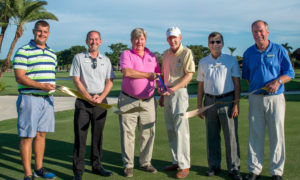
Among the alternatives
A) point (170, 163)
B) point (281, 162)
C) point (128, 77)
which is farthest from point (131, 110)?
point (281, 162)

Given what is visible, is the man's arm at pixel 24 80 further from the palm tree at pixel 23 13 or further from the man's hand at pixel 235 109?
the palm tree at pixel 23 13

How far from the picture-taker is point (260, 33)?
3.88m

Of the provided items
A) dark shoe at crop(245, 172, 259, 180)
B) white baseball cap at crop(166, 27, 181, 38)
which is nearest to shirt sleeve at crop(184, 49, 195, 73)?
white baseball cap at crop(166, 27, 181, 38)

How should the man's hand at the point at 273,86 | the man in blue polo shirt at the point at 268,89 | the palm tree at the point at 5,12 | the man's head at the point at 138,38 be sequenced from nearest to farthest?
the man's hand at the point at 273,86 < the man in blue polo shirt at the point at 268,89 < the man's head at the point at 138,38 < the palm tree at the point at 5,12

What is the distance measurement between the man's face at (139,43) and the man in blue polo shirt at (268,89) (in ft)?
4.88

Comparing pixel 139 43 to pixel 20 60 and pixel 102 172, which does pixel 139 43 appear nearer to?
pixel 20 60

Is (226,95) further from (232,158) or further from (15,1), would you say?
(15,1)

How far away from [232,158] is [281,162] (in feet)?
2.06

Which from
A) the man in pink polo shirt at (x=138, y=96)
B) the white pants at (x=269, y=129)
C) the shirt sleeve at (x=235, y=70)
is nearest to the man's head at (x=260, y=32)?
the shirt sleeve at (x=235, y=70)

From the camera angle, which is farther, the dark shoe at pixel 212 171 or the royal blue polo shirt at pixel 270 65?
the dark shoe at pixel 212 171

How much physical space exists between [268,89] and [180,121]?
1.27 m

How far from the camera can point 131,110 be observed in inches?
174

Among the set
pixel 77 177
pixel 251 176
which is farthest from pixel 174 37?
pixel 77 177

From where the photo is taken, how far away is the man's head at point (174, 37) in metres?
4.17
